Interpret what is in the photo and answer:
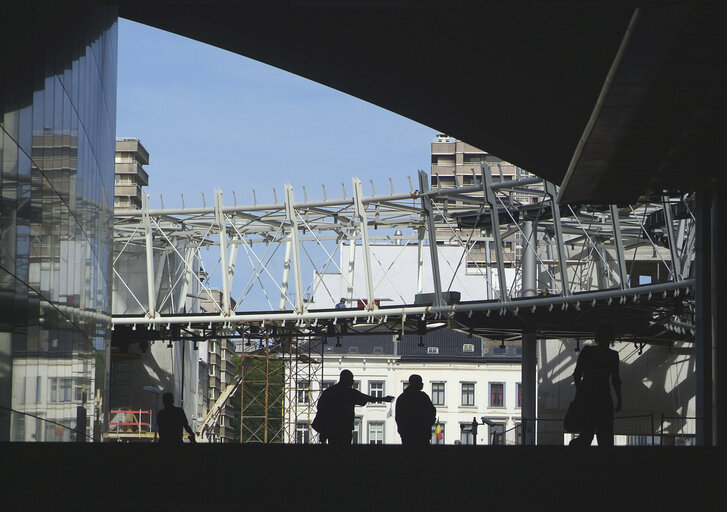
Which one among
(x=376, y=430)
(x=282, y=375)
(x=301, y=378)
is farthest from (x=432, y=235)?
(x=376, y=430)

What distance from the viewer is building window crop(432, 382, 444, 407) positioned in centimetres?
10319

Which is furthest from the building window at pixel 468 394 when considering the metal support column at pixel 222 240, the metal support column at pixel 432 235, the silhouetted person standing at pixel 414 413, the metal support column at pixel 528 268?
the silhouetted person standing at pixel 414 413

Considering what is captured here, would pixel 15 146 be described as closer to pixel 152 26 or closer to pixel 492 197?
pixel 152 26

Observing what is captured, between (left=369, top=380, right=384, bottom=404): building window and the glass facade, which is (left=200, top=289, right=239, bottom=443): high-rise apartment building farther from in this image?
the glass facade

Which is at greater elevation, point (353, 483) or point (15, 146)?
point (15, 146)

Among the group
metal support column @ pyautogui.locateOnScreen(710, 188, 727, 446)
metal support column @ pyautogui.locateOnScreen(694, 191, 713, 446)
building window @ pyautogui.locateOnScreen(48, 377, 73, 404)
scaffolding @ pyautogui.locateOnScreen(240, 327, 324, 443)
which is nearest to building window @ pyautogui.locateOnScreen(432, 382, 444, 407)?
scaffolding @ pyautogui.locateOnScreen(240, 327, 324, 443)

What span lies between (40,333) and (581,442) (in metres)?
7.55

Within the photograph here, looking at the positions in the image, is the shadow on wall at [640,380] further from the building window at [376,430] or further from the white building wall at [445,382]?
the building window at [376,430]

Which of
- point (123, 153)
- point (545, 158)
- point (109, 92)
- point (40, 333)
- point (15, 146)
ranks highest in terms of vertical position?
point (123, 153)

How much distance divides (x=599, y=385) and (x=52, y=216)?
8556 millimetres

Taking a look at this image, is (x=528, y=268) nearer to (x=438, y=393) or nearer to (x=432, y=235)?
(x=432, y=235)

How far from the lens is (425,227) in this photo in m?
51.1

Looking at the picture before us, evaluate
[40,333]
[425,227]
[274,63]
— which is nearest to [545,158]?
[274,63]

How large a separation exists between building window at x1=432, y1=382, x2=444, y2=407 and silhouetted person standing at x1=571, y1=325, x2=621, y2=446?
89.7m
